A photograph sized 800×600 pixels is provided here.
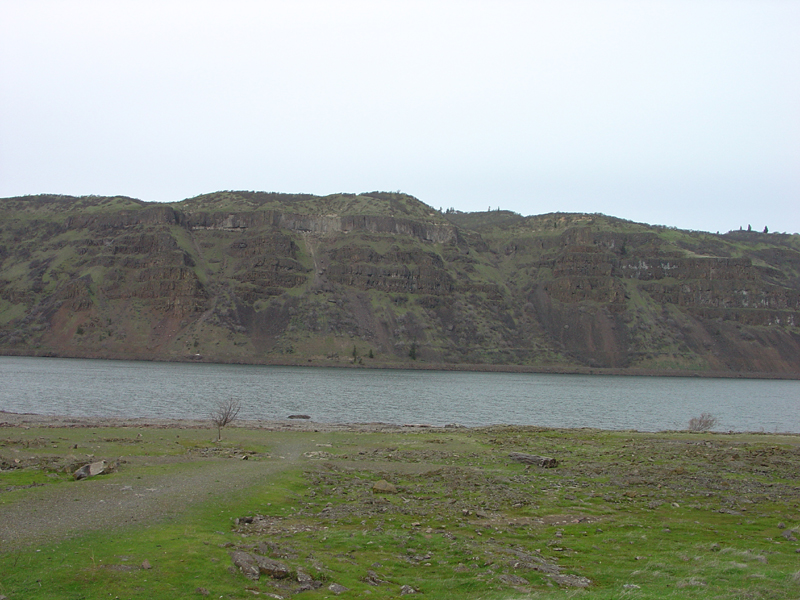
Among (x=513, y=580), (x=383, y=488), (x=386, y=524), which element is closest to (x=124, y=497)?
(x=386, y=524)

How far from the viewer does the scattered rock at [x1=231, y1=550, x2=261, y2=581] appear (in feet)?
43.9

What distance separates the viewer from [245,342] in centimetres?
18025

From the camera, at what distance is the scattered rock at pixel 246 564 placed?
43.9 ft

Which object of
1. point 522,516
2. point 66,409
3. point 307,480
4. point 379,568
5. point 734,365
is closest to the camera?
point 379,568

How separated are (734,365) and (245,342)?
502 ft

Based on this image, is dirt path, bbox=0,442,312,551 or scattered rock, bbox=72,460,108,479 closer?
dirt path, bbox=0,442,312,551

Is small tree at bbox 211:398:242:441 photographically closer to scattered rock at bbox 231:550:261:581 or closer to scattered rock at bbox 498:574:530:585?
scattered rock at bbox 231:550:261:581

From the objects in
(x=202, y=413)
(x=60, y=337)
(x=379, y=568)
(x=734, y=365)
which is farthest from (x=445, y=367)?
(x=379, y=568)

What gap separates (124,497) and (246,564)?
27.2 ft

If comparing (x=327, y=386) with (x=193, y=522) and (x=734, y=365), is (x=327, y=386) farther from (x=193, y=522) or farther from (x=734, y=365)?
(x=734, y=365)

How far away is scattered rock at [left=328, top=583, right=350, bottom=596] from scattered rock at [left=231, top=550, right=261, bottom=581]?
1.64 meters

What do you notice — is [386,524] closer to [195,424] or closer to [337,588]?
[337,588]

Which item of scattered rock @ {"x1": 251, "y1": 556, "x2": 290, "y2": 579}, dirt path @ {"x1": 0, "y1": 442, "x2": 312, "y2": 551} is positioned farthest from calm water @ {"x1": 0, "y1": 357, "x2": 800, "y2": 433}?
scattered rock @ {"x1": 251, "y1": 556, "x2": 290, "y2": 579}

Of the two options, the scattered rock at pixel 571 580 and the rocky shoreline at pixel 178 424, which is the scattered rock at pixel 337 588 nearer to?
the scattered rock at pixel 571 580
